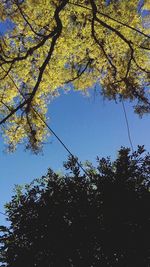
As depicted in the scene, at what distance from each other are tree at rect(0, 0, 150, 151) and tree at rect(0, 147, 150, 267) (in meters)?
8.57

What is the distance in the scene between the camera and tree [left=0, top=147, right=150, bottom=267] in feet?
16.2

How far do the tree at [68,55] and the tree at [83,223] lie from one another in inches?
337

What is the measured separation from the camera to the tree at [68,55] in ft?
49.0

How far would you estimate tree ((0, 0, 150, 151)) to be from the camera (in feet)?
→ 49.0

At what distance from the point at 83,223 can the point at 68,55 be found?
12.0 m

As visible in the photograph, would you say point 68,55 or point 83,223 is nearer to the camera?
point 83,223

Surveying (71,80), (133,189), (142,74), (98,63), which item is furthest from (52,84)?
(133,189)

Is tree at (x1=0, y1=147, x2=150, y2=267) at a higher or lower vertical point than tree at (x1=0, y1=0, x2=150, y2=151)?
lower

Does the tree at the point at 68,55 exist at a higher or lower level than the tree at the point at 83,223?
higher

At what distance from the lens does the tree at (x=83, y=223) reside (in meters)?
4.94

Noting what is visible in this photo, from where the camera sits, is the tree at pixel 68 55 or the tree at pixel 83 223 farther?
the tree at pixel 68 55

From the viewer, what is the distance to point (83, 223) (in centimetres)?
525

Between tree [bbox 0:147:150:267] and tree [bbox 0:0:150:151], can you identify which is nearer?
tree [bbox 0:147:150:267]

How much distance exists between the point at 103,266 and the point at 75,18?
1223 centimetres
